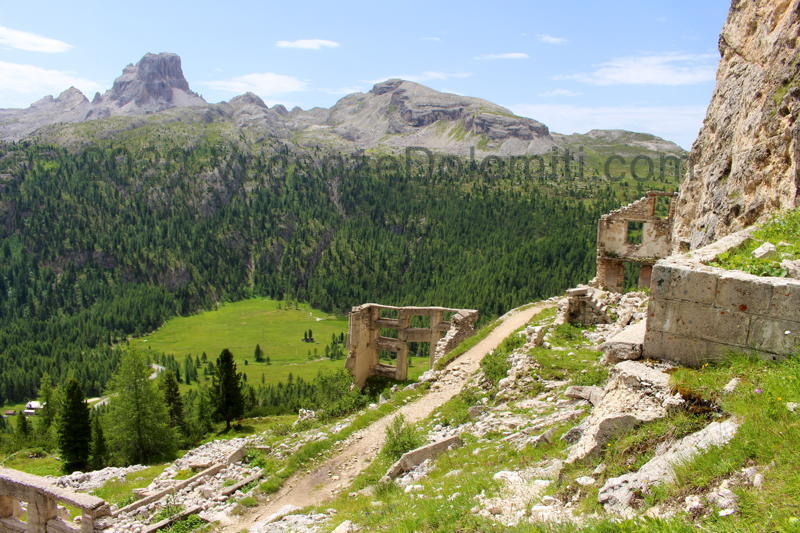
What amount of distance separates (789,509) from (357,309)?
39493 mm

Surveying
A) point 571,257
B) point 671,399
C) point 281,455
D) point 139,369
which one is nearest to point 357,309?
point 139,369

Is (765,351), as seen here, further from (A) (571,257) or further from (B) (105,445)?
(A) (571,257)

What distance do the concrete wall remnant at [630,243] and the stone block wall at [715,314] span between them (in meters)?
27.1

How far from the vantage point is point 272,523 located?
1480cm

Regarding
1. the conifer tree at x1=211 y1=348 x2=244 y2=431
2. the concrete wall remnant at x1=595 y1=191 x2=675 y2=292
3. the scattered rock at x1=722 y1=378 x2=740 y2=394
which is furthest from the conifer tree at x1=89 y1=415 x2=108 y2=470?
the scattered rock at x1=722 y1=378 x2=740 y2=394

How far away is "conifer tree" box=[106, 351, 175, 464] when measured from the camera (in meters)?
43.4

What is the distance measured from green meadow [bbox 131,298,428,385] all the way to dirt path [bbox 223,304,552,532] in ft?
327

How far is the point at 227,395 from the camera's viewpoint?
5862 cm

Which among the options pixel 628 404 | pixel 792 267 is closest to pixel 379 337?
pixel 628 404

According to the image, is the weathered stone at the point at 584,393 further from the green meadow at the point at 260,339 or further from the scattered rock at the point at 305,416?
the green meadow at the point at 260,339

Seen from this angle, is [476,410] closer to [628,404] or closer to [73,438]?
[628,404]

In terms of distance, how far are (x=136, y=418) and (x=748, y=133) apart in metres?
45.5

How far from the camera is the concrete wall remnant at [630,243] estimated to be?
3666 centimetres

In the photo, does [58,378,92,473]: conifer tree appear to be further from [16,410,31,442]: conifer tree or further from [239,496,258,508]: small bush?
[239,496,258,508]: small bush
